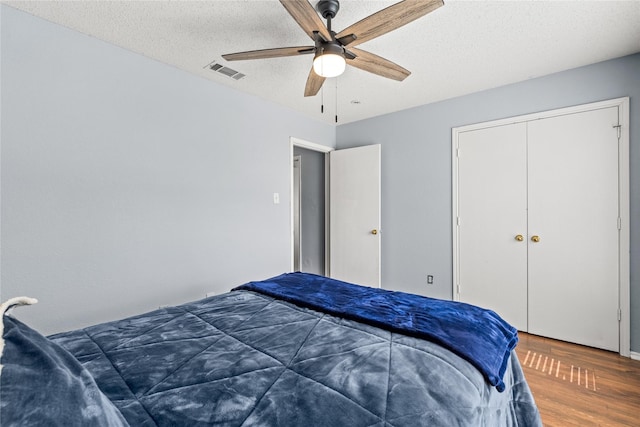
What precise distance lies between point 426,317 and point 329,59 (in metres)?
1.51

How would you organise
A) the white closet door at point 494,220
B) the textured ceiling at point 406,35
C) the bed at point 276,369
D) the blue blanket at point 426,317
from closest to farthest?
1. the bed at point 276,369
2. the blue blanket at point 426,317
3. the textured ceiling at point 406,35
4. the white closet door at point 494,220

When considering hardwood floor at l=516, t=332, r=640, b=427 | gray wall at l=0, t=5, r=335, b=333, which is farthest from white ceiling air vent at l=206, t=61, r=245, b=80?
hardwood floor at l=516, t=332, r=640, b=427

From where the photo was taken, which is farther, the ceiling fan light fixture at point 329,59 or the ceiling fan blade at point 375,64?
the ceiling fan blade at point 375,64

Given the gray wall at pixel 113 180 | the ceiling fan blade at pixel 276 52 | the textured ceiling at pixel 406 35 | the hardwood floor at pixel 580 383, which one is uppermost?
the textured ceiling at pixel 406 35

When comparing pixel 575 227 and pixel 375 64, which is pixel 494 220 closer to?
pixel 575 227

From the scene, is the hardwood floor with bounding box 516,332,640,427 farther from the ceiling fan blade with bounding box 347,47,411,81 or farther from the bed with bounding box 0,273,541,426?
the ceiling fan blade with bounding box 347,47,411,81

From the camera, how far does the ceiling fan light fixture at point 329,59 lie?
1.74 metres

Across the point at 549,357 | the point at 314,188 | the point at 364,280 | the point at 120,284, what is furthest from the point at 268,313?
the point at 314,188

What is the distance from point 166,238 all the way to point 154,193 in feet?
1.34

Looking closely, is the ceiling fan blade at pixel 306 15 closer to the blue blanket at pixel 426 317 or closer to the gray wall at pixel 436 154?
the blue blanket at pixel 426 317

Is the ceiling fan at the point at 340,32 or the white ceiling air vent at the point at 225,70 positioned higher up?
the white ceiling air vent at the point at 225,70

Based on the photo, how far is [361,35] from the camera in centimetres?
175

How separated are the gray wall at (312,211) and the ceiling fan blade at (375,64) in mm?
2579

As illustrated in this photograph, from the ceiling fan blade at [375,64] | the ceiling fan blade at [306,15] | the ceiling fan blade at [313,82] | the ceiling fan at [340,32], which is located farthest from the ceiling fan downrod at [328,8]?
the ceiling fan blade at [313,82]
